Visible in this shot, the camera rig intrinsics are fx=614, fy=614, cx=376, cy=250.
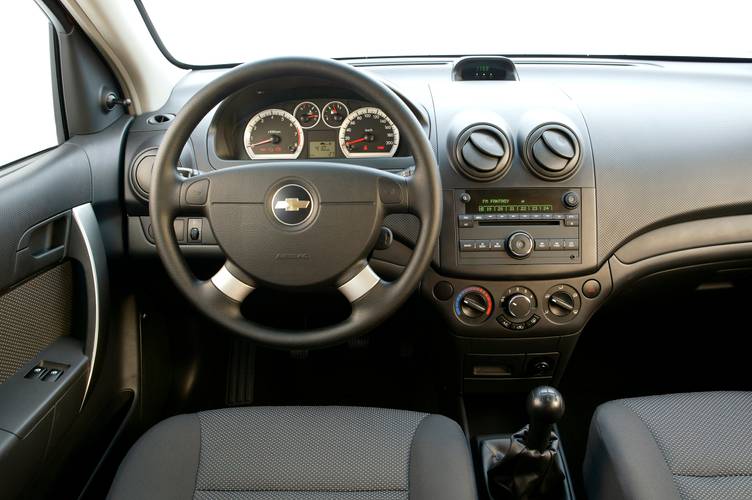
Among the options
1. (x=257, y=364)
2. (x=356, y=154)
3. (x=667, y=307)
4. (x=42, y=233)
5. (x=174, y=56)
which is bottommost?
(x=257, y=364)

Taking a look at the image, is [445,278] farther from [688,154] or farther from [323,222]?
[688,154]

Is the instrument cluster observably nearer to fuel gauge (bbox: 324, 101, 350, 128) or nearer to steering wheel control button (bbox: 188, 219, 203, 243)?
fuel gauge (bbox: 324, 101, 350, 128)

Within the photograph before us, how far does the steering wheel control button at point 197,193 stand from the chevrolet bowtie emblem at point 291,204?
0.14 metres

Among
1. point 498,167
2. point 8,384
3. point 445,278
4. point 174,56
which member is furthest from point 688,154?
point 8,384

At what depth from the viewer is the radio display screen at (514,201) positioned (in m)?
1.34

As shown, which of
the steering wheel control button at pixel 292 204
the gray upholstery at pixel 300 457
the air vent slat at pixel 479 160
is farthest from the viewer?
the air vent slat at pixel 479 160

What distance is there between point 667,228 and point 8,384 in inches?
54.7

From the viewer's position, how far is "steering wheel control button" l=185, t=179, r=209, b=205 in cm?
114

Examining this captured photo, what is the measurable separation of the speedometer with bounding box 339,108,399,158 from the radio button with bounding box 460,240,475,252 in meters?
0.28

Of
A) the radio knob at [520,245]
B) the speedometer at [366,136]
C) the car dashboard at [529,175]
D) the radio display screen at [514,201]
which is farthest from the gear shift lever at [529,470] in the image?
the speedometer at [366,136]

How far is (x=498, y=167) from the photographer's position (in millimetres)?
1324

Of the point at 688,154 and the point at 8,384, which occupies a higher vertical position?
the point at 688,154

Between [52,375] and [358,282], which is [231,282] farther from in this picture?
[52,375]

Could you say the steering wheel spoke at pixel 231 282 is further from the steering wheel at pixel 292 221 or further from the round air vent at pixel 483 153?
the round air vent at pixel 483 153
